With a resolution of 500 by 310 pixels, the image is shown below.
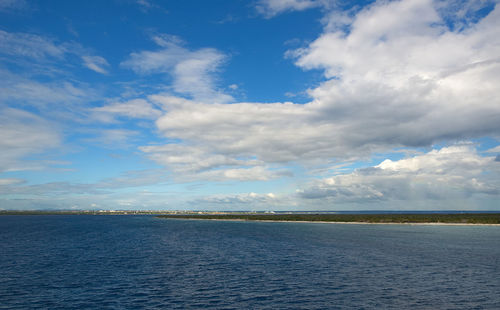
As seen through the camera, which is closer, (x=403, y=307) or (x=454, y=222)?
(x=403, y=307)

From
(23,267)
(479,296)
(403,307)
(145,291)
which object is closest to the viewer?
(403,307)

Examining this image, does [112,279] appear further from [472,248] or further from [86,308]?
[472,248]

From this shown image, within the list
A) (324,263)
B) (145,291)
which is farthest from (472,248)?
(145,291)

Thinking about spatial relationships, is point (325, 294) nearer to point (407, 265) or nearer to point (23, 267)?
point (407, 265)

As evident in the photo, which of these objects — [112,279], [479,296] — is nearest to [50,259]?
[112,279]

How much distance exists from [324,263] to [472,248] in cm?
4354

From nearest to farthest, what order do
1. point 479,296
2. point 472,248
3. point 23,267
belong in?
point 479,296, point 23,267, point 472,248

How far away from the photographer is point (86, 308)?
3269 centimetres

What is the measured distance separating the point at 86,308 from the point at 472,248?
81.5 m

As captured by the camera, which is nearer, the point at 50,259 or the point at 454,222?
the point at 50,259

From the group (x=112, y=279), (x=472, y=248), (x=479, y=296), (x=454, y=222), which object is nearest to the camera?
(x=479, y=296)

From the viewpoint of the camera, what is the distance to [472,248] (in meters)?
74.7

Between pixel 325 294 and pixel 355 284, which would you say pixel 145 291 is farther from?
pixel 355 284

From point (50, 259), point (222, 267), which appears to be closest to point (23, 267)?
point (50, 259)
